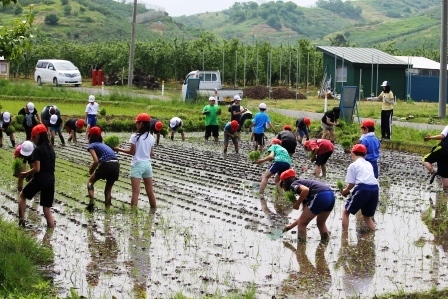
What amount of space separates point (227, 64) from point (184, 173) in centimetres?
3380

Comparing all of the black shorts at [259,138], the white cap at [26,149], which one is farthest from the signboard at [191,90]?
the white cap at [26,149]

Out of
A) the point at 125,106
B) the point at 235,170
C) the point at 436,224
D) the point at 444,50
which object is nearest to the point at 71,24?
the point at 125,106

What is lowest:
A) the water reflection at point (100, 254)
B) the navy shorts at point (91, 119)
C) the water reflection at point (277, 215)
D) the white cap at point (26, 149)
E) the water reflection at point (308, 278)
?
the water reflection at point (308, 278)

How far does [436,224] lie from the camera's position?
43.3 feet

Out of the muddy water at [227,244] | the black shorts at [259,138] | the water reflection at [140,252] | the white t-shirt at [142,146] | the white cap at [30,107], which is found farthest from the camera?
the black shorts at [259,138]

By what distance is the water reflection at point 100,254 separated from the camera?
385 inches

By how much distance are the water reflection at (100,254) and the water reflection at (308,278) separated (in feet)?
6.83

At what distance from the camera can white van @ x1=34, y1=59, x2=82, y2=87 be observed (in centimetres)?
4712

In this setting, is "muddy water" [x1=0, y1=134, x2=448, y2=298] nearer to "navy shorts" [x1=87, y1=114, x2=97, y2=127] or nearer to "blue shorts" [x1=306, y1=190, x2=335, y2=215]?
"blue shorts" [x1=306, y1=190, x2=335, y2=215]

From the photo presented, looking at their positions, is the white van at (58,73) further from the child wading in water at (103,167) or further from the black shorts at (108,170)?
the black shorts at (108,170)

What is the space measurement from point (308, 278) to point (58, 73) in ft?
128

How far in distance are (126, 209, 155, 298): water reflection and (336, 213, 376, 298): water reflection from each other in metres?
2.24

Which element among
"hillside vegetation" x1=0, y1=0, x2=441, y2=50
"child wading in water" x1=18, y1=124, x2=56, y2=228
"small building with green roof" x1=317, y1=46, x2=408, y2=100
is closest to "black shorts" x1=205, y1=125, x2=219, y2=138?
"child wading in water" x1=18, y1=124, x2=56, y2=228

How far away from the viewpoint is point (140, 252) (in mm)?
10906
